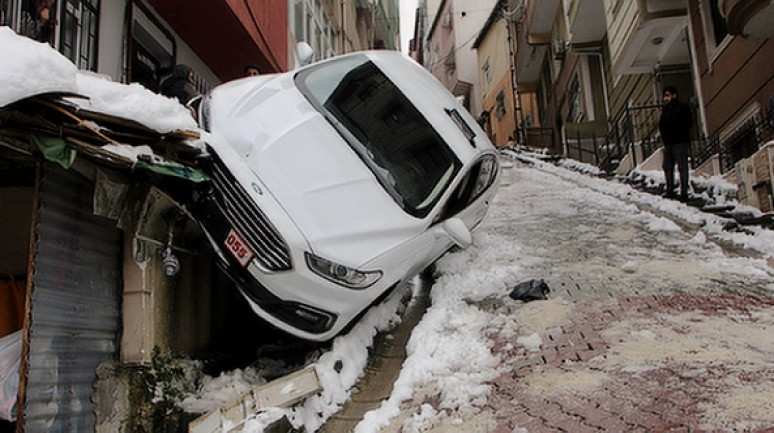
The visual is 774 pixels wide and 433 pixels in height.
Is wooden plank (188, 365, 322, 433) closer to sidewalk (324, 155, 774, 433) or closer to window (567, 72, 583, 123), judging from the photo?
sidewalk (324, 155, 774, 433)

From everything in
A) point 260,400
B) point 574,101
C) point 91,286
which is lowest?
point 260,400

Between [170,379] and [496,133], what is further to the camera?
[496,133]

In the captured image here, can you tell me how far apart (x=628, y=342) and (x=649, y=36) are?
10.7 metres

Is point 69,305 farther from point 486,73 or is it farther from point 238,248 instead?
point 486,73

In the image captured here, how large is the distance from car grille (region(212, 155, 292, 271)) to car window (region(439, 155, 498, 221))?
1.80 meters

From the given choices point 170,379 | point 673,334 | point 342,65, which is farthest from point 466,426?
point 342,65

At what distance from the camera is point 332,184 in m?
5.25

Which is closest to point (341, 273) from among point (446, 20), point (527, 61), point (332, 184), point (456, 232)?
point (332, 184)

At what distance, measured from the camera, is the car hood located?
4938 mm

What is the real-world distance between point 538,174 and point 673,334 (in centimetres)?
1099

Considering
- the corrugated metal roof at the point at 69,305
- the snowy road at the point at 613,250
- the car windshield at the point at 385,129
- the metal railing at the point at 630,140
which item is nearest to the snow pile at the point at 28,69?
the corrugated metal roof at the point at 69,305

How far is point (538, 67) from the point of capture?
98.3 ft

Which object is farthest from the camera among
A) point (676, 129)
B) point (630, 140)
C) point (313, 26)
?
point (313, 26)

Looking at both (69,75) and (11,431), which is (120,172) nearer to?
(69,75)
